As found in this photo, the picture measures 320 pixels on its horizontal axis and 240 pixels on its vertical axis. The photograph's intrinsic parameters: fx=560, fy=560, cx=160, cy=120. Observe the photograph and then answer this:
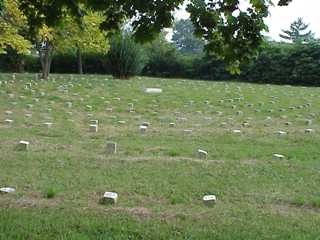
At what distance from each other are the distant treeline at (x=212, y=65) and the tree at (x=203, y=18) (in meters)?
24.2

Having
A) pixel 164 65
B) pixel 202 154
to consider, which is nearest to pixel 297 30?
pixel 164 65

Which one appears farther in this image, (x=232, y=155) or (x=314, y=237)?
(x=232, y=155)

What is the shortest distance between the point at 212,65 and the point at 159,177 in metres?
31.3

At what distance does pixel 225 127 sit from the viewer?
39.1 feet

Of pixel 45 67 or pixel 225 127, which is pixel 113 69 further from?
pixel 225 127

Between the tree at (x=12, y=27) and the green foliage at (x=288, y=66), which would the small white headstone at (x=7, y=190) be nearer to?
the tree at (x=12, y=27)

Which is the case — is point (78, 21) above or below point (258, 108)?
above

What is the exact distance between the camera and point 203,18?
5.02 metres

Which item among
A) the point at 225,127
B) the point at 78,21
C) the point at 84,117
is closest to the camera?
the point at 78,21

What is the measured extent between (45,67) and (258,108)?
13.9m

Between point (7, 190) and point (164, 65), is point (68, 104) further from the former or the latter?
point (164, 65)

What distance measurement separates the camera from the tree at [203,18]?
4.91 meters

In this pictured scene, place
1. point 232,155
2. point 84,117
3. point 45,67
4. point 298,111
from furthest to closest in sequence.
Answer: point 45,67 < point 298,111 < point 84,117 < point 232,155

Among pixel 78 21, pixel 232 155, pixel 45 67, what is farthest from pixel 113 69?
pixel 78 21
